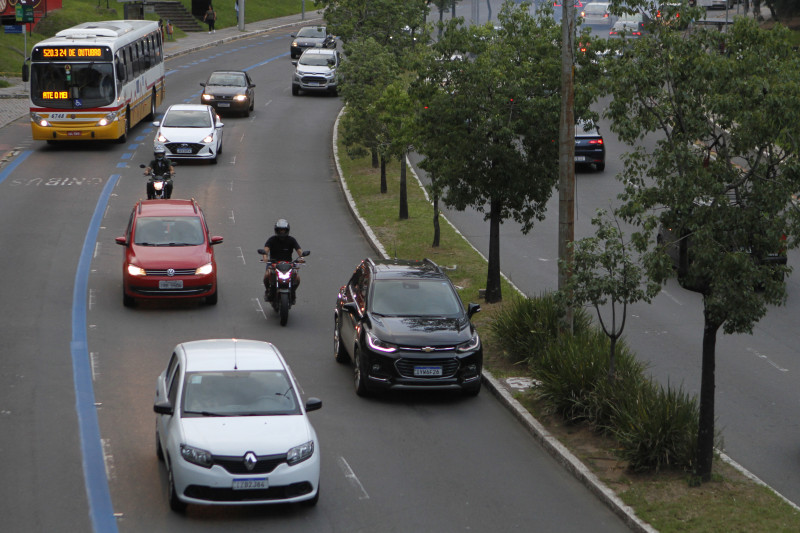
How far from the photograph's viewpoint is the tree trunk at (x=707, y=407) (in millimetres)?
11945

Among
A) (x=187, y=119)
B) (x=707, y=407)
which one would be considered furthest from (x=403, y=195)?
(x=707, y=407)

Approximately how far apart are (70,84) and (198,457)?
26.7 metres

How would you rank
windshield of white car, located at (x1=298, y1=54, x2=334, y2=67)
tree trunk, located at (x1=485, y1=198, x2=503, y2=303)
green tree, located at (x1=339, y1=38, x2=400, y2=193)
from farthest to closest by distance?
windshield of white car, located at (x1=298, y1=54, x2=334, y2=67) → green tree, located at (x1=339, y1=38, x2=400, y2=193) → tree trunk, located at (x1=485, y1=198, x2=503, y2=303)

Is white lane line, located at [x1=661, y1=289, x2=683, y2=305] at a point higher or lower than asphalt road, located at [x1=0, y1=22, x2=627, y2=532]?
lower

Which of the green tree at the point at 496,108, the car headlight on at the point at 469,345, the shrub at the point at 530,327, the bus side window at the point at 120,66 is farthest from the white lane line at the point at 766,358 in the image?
the bus side window at the point at 120,66

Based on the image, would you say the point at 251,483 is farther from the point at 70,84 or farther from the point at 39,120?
the point at 39,120

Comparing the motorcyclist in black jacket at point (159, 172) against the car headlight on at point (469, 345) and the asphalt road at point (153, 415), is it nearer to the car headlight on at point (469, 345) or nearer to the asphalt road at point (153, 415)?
the asphalt road at point (153, 415)

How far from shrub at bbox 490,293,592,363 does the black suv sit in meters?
1.39

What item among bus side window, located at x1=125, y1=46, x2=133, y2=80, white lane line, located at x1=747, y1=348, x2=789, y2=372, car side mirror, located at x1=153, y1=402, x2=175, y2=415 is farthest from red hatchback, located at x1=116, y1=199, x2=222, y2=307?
bus side window, located at x1=125, y1=46, x2=133, y2=80

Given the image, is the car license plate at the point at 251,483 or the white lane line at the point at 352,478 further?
the white lane line at the point at 352,478

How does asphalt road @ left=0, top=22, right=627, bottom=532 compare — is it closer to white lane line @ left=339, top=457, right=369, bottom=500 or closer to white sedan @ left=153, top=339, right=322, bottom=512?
white lane line @ left=339, top=457, right=369, bottom=500

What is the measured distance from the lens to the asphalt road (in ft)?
38.7

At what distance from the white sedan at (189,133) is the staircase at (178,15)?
140 ft

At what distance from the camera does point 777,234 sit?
1113 centimetres
